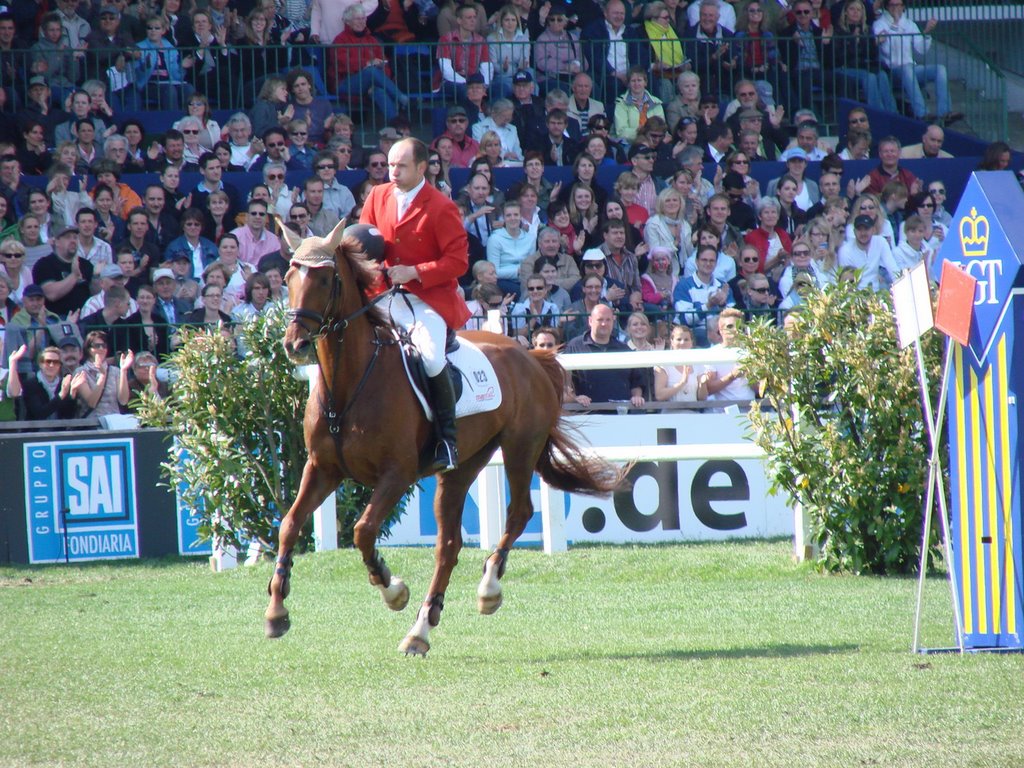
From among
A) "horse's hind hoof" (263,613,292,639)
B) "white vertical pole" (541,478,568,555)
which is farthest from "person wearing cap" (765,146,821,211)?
"horse's hind hoof" (263,613,292,639)

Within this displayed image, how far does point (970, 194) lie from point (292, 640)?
436 cm

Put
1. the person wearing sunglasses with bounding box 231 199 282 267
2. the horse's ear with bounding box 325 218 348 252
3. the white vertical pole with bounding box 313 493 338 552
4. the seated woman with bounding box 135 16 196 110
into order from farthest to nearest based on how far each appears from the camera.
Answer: the seated woman with bounding box 135 16 196 110 → the person wearing sunglasses with bounding box 231 199 282 267 → the white vertical pole with bounding box 313 493 338 552 → the horse's ear with bounding box 325 218 348 252

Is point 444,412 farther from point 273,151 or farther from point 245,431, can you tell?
point 273,151

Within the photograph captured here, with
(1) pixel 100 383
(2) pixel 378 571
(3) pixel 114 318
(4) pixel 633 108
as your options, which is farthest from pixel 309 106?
(2) pixel 378 571

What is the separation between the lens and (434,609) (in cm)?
749

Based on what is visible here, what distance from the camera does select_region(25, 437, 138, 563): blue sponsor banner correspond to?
1257 cm

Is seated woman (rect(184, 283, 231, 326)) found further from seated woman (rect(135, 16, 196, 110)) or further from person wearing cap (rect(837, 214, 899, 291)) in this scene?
person wearing cap (rect(837, 214, 899, 291))

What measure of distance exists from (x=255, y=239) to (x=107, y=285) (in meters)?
1.91

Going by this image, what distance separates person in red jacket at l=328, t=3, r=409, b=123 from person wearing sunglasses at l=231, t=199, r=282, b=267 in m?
3.45

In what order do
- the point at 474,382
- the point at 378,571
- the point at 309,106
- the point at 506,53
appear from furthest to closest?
the point at 506,53 < the point at 309,106 < the point at 474,382 < the point at 378,571

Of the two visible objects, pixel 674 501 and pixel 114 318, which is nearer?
pixel 674 501

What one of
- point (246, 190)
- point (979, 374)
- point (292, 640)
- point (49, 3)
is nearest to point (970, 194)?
point (979, 374)

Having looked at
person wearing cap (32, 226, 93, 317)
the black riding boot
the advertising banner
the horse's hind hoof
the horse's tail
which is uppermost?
person wearing cap (32, 226, 93, 317)

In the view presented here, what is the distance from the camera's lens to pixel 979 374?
670cm
